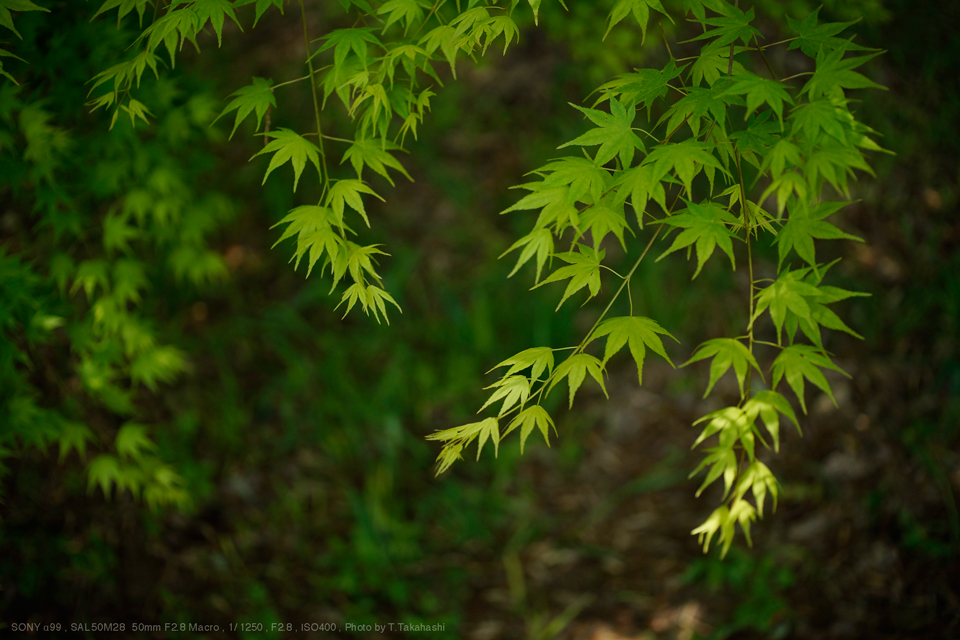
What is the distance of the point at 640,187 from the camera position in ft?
4.01

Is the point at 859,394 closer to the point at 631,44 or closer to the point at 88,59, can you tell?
the point at 631,44

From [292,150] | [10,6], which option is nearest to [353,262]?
[292,150]

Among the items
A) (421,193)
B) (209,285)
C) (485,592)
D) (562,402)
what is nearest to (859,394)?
(562,402)

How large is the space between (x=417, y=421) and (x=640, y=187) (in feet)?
7.93

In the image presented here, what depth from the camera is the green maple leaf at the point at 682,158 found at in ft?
3.85

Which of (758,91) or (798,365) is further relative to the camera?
(798,365)

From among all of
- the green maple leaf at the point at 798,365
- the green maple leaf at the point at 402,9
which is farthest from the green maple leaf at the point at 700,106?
the green maple leaf at the point at 402,9

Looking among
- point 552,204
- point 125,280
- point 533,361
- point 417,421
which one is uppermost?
point 552,204

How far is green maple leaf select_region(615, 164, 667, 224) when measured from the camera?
120 cm

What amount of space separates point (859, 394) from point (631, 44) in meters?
2.24

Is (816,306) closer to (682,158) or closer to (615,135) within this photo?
(682,158)

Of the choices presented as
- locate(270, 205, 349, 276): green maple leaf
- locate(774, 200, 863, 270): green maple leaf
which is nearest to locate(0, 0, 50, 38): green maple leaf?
locate(270, 205, 349, 276): green maple leaf

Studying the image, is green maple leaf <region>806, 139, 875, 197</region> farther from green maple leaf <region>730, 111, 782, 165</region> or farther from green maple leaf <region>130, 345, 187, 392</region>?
green maple leaf <region>130, 345, 187, 392</region>

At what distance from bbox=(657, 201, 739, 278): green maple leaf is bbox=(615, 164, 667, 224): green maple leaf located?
0.20ft
